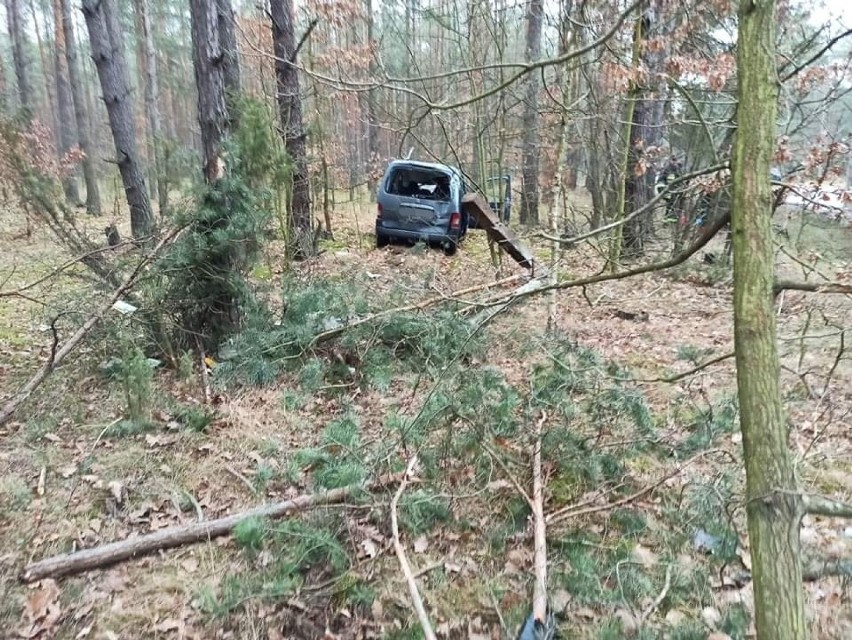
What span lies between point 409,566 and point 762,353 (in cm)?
210

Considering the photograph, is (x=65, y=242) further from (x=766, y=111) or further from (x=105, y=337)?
(x=766, y=111)

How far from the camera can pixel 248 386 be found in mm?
5488

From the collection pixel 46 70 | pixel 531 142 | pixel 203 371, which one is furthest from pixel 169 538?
pixel 46 70

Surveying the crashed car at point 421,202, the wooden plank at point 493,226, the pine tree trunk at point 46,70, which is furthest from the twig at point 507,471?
the pine tree trunk at point 46,70

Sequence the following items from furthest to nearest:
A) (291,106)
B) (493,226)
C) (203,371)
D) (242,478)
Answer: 1. (291,106)
2. (493,226)
3. (203,371)
4. (242,478)

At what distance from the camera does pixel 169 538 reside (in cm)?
344

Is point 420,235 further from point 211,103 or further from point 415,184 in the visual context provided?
point 211,103

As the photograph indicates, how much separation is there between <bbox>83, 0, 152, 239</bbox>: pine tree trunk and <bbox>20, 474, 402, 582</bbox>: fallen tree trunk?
7023 mm

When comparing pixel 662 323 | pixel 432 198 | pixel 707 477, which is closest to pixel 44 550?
pixel 707 477

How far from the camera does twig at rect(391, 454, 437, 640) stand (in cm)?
262

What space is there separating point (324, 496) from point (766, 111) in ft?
10.1

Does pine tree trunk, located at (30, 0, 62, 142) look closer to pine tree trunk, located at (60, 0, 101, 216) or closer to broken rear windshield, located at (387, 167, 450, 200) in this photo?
pine tree trunk, located at (60, 0, 101, 216)

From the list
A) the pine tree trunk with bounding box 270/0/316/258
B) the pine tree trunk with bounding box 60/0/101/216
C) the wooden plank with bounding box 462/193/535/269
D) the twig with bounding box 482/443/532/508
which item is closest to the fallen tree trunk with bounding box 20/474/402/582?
the twig with bounding box 482/443/532/508

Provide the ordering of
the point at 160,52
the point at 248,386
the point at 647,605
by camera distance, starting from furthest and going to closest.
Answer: the point at 160,52 < the point at 248,386 < the point at 647,605
